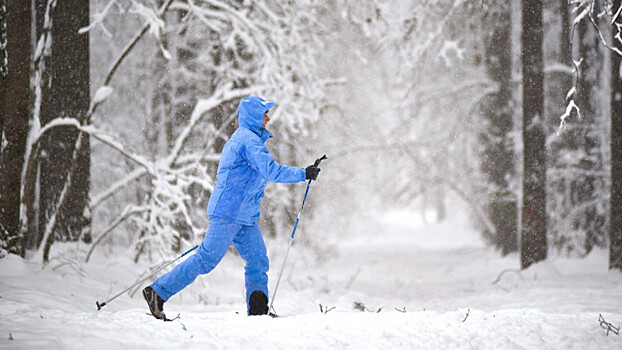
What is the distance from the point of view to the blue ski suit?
489cm

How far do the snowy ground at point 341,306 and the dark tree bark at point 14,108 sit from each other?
0.71m

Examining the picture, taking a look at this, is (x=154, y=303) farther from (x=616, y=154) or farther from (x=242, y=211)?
(x=616, y=154)

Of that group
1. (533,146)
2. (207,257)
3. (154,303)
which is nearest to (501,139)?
(533,146)

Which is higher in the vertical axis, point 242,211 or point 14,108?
point 14,108

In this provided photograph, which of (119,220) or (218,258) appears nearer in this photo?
(218,258)

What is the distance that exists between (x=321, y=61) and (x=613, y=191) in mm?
7467

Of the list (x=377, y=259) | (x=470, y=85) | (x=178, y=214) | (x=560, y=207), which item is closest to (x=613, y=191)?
(x=560, y=207)

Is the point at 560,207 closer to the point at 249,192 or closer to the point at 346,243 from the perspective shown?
the point at 249,192

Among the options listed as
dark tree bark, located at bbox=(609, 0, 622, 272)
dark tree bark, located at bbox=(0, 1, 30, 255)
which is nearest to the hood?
dark tree bark, located at bbox=(0, 1, 30, 255)

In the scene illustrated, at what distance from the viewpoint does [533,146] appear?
10.9 metres

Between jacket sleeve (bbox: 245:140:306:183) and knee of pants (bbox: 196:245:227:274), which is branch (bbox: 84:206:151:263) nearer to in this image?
knee of pants (bbox: 196:245:227:274)

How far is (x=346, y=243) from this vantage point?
939 inches

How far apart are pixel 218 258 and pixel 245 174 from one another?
0.74m

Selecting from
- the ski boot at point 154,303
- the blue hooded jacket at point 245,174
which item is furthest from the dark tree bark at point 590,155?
the ski boot at point 154,303
